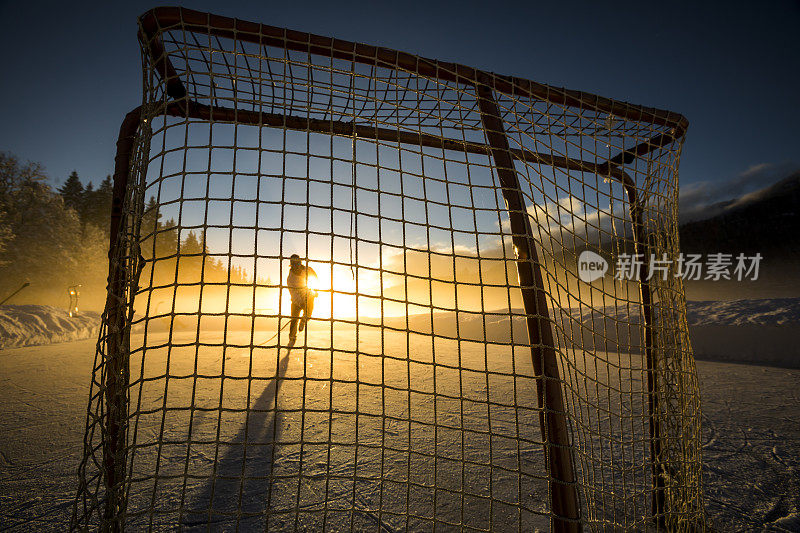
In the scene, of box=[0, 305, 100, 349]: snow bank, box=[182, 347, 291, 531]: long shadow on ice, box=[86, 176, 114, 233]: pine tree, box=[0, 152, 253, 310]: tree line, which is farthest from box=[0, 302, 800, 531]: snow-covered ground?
box=[86, 176, 114, 233]: pine tree

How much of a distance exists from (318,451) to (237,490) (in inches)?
18.8

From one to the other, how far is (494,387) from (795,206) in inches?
1469

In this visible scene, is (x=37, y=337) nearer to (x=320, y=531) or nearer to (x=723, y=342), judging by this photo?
(x=320, y=531)

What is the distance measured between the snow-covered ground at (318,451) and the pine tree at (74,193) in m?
29.9

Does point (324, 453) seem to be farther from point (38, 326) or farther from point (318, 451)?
point (38, 326)

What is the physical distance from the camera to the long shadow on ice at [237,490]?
1.16m

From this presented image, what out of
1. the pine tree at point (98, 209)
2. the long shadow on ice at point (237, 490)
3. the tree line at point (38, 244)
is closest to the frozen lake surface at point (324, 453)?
the long shadow on ice at point (237, 490)

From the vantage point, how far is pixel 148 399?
2.99 metres

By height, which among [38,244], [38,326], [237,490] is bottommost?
[237,490]

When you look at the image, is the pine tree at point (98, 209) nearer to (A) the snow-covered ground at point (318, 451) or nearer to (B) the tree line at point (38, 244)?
(B) the tree line at point (38, 244)

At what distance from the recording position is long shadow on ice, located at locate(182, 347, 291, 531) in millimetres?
1164

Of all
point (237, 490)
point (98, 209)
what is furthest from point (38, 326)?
point (98, 209)

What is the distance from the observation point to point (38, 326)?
688cm

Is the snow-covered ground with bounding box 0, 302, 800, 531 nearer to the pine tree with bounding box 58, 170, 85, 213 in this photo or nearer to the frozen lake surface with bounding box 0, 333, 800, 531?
the frozen lake surface with bounding box 0, 333, 800, 531
